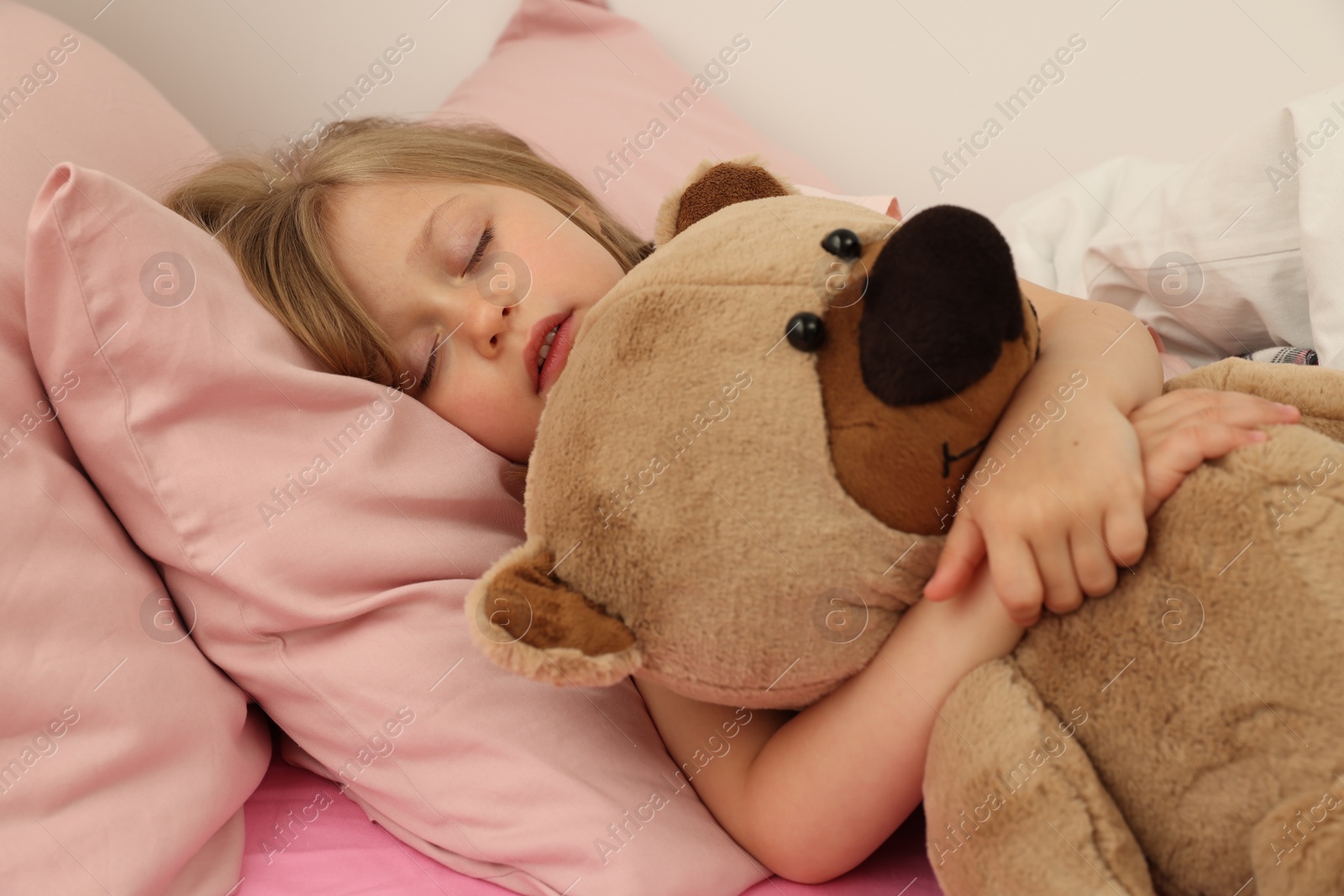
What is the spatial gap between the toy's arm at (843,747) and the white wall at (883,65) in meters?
0.98

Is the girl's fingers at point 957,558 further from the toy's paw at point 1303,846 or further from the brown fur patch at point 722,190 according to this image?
the brown fur patch at point 722,190

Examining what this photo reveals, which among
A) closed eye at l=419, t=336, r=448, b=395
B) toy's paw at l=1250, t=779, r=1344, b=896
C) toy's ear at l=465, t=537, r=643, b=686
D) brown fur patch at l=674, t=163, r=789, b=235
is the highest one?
brown fur patch at l=674, t=163, r=789, b=235

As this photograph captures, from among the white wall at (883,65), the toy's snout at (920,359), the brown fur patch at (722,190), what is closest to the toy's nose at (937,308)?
the toy's snout at (920,359)

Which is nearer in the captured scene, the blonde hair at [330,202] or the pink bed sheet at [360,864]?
the pink bed sheet at [360,864]

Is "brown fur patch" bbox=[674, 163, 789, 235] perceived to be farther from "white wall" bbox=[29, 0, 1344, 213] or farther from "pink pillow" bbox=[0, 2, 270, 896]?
"white wall" bbox=[29, 0, 1344, 213]

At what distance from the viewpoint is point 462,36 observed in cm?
144

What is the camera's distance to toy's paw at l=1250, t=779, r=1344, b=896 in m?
0.39

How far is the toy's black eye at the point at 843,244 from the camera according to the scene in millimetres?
499

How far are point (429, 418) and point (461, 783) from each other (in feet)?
1.01

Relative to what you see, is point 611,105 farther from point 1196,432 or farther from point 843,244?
point 1196,432

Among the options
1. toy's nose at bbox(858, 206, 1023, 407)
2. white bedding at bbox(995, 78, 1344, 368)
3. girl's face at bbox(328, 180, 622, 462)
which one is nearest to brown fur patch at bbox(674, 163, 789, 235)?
girl's face at bbox(328, 180, 622, 462)

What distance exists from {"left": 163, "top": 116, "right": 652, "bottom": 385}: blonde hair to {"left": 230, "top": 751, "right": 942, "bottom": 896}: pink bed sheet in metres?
0.38

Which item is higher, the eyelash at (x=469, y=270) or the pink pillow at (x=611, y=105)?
the pink pillow at (x=611, y=105)

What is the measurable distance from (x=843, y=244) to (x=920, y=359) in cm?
9
